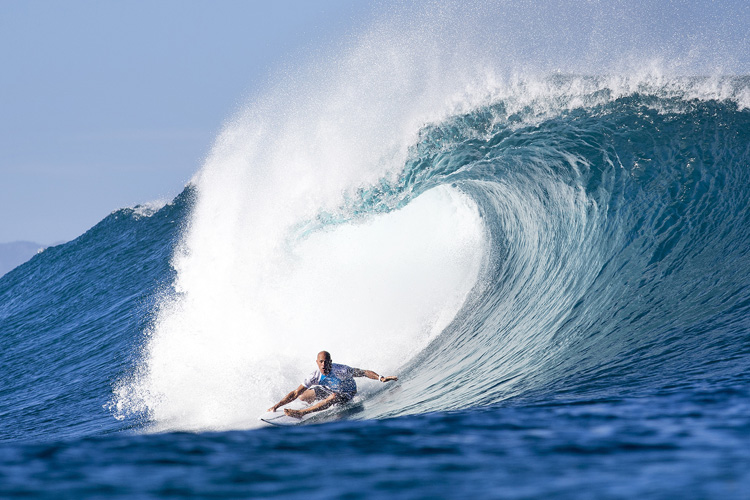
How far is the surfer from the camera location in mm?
7527

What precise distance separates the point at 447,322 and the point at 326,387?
346cm

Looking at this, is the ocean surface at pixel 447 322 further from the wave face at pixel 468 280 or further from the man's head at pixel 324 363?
the man's head at pixel 324 363

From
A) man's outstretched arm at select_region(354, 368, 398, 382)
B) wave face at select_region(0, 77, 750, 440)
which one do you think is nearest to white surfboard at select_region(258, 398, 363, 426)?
wave face at select_region(0, 77, 750, 440)

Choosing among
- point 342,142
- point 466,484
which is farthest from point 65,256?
point 466,484

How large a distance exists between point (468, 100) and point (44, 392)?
8.64 metres

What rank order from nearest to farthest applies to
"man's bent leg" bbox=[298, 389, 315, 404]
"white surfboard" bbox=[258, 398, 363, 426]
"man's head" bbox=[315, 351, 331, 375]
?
"white surfboard" bbox=[258, 398, 363, 426] < "man's head" bbox=[315, 351, 331, 375] < "man's bent leg" bbox=[298, 389, 315, 404]

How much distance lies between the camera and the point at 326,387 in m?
7.62

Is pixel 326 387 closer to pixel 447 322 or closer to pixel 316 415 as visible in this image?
pixel 316 415

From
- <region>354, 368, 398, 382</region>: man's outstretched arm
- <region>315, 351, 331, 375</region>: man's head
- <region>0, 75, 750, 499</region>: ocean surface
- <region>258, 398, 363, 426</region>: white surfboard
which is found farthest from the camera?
<region>354, 368, 398, 382</region>: man's outstretched arm

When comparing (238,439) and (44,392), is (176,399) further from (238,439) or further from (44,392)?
(238,439)

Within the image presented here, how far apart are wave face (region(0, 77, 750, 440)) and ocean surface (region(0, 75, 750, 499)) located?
0.14 feet

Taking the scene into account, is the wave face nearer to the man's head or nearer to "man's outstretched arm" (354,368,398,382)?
"man's outstretched arm" (354,368,398,382)

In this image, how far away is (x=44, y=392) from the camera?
11992 millimetres

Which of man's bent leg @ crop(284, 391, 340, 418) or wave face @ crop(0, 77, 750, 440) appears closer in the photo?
man's bent leg @ crop(284, 391, 340, 418)
